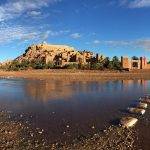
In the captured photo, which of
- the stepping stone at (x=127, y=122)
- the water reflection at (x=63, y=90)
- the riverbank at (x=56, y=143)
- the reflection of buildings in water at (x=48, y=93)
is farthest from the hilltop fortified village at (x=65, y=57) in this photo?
the riverbank at (x=56, y=143)

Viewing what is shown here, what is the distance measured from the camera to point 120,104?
26.6m

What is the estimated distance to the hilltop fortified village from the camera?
360 feet

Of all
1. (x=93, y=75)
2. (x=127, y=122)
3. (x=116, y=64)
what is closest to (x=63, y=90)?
(x=127, y=122)

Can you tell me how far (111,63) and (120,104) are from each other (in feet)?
263

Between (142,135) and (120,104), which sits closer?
(142,135)

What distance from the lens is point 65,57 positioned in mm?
139750

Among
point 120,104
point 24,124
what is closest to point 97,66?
point 120,104

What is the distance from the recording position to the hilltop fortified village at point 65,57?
4326 inches

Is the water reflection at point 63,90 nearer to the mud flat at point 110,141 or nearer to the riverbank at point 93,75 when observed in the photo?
the mud flat at point 110,141

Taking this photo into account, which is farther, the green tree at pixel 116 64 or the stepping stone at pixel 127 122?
the green tree at pixel 116 64

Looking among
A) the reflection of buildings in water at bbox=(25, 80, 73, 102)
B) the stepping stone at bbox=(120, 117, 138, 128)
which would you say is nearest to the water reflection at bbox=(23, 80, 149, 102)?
the reflection of buildings in water at bbox=(25, 80, 73, 102)

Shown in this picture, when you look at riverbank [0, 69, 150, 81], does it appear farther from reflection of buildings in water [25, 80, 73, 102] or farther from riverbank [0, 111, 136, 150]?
riverbank [0, 111, 136, 150]

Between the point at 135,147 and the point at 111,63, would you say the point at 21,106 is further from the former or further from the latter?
the point at 111,63

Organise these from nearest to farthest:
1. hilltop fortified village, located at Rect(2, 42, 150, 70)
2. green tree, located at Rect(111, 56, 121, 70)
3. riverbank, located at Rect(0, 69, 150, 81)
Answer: riverbank, located at Rect(0, 69, 150, 81), green tree, located at Rect(111, 56, 121, 70), hilltop fortified village, located at Rect(2, 42, 150, 70)
